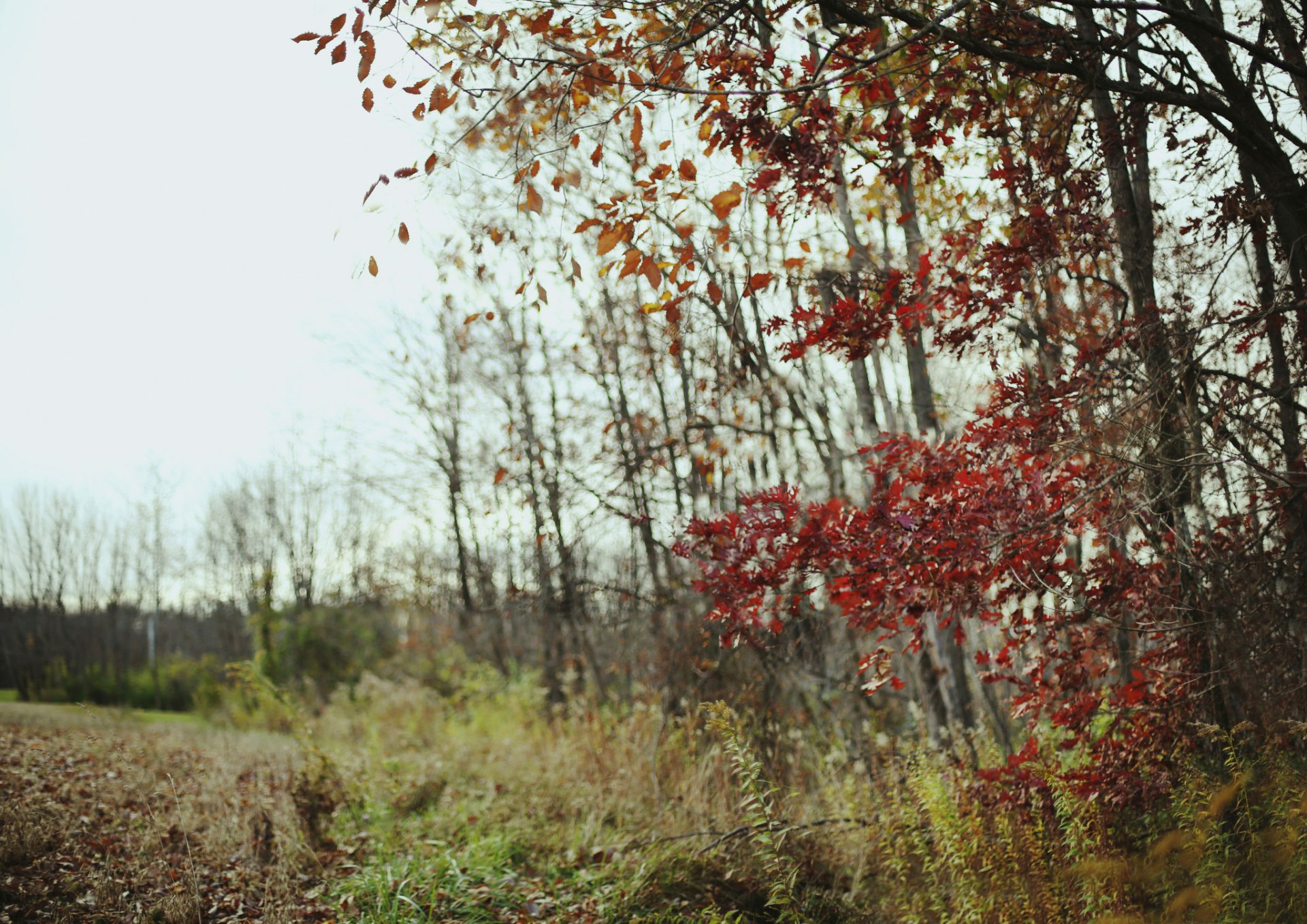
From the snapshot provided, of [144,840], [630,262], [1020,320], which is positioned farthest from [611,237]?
[144,840]

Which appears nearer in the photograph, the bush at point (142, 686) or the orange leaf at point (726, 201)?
the orange leaf at point (726, 201)

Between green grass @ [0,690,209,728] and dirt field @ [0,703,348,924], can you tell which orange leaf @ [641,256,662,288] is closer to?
dirt field @ [0,703,348,924]

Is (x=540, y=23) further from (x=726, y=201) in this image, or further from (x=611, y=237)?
(x=726, y=201)

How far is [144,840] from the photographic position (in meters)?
4.37

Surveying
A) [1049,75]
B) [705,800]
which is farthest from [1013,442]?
[705,800]

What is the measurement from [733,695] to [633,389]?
12.1ft

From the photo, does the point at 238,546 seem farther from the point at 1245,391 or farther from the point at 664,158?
the point at 1245,391

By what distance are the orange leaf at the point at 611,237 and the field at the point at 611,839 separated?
207cm

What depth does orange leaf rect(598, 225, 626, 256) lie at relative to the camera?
288 centimetres

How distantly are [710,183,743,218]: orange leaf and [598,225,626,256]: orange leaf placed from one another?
0.35m

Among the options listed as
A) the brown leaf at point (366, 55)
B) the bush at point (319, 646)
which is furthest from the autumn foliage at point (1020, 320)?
the bush at point (319, 646)

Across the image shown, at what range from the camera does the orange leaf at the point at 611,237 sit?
2877mm

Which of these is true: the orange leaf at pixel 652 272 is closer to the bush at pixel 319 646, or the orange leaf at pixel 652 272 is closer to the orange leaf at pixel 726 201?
the orange leaf at pixel 726 201

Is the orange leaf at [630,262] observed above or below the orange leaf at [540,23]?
below
